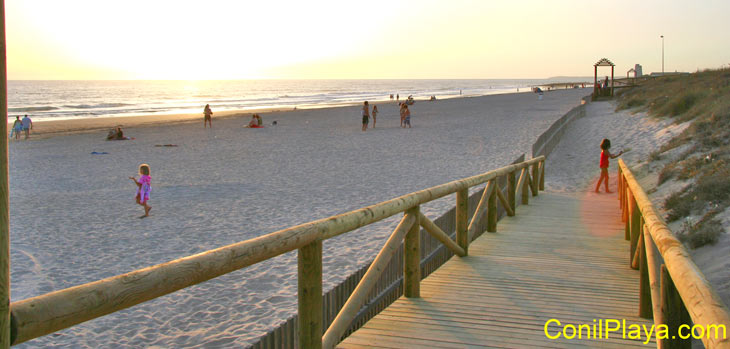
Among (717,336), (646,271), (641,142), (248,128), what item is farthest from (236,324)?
(248,128)

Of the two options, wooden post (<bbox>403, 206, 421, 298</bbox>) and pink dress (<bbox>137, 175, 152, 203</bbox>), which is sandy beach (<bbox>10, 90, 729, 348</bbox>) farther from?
wooden post (<bbox>403, 206, 421, 298</bbox>)

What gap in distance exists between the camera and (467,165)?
54.7 ft

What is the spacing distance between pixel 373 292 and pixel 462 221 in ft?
4.42

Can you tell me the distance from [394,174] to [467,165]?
8.41 ft

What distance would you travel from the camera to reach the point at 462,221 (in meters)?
6.00

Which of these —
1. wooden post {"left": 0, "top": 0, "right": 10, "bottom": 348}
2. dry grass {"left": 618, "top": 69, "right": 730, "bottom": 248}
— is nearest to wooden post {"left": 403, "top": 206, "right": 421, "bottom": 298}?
wooden post {"left": 0, "top": 0, "right": 10, "bottom": 348}

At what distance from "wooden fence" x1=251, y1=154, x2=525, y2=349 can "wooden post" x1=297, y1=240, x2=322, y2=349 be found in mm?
336

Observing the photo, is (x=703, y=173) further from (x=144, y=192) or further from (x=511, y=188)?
(x=144, y=192)

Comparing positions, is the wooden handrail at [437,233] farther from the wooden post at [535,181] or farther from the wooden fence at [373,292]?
the wooden post at [535,181]

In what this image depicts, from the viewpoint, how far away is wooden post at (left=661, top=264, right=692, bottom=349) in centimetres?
291

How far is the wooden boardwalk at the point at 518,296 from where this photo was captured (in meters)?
3.80

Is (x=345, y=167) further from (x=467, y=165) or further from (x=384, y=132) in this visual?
(x=384, y=132)

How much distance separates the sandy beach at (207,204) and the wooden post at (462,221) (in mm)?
1663

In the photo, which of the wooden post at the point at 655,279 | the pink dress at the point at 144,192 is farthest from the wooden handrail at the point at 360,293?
the pink dress at the point at 144,192
